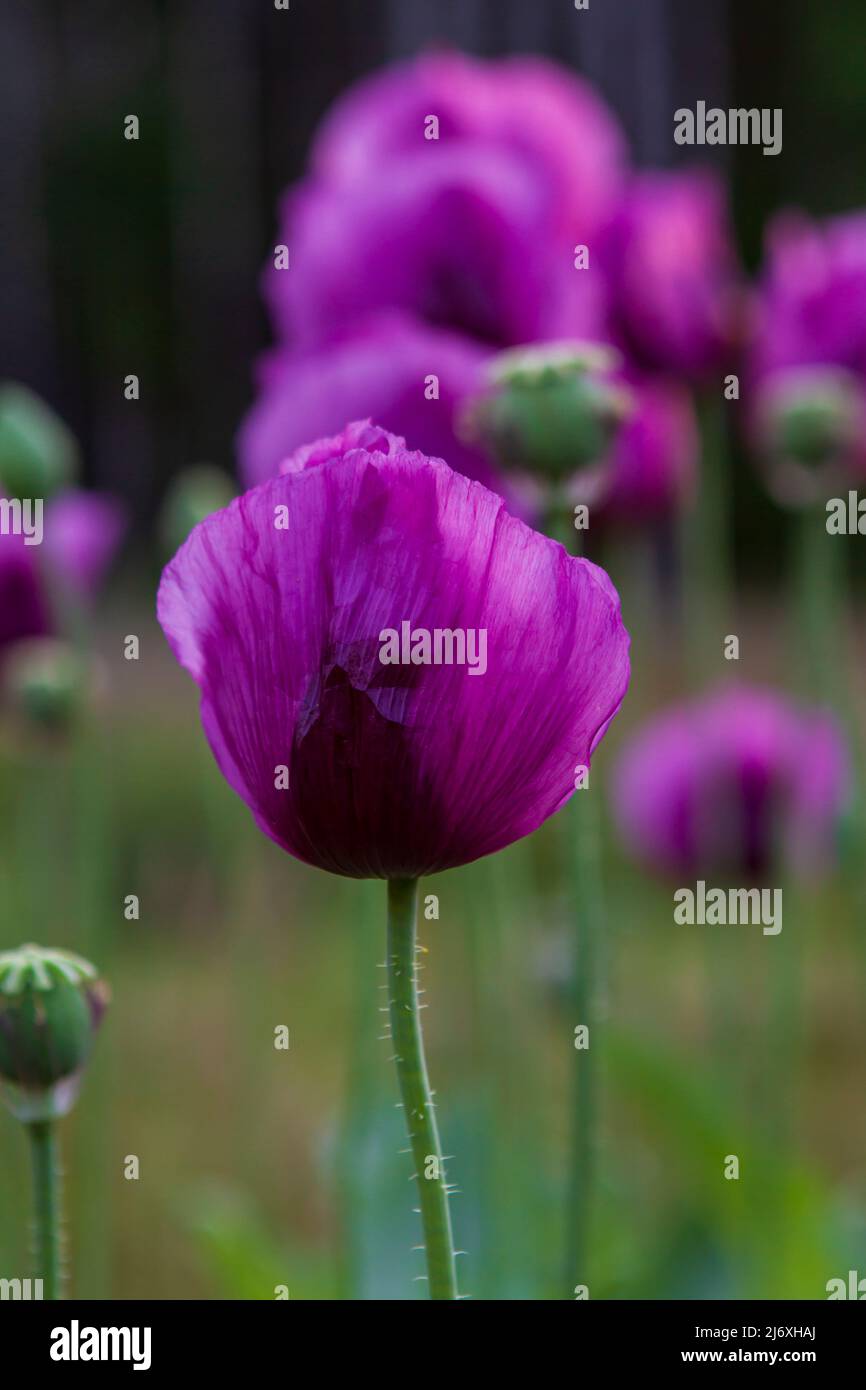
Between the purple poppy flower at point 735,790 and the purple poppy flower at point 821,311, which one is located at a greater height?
the purple poppy flower at point 821,311

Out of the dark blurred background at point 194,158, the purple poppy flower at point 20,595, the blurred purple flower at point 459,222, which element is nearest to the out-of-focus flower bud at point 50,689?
the purple poppy flower at point 20,595

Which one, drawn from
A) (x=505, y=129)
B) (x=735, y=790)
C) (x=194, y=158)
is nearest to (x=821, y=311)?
(x=505, y=129)

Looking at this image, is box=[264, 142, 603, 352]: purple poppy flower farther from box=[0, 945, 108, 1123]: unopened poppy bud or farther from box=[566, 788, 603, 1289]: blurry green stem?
box=[0, 945, 108, 1123]: unopened poppy bud

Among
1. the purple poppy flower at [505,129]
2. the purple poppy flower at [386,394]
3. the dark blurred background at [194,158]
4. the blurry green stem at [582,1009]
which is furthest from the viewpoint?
the dark blurred background at [194,158]

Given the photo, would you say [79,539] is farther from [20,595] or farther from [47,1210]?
[47,1210]

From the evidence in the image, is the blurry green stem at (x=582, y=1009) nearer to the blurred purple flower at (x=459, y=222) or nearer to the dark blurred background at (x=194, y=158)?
the blurred purple flower at (x=459, y=222)

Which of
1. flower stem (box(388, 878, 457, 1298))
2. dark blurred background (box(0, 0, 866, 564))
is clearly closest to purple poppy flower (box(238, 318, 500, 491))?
flower stem (box(388, 878, 457, 1298))

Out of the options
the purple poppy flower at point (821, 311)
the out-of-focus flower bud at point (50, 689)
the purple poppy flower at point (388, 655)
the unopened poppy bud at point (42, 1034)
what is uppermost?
the purple poppy flower at point (821, 311)
